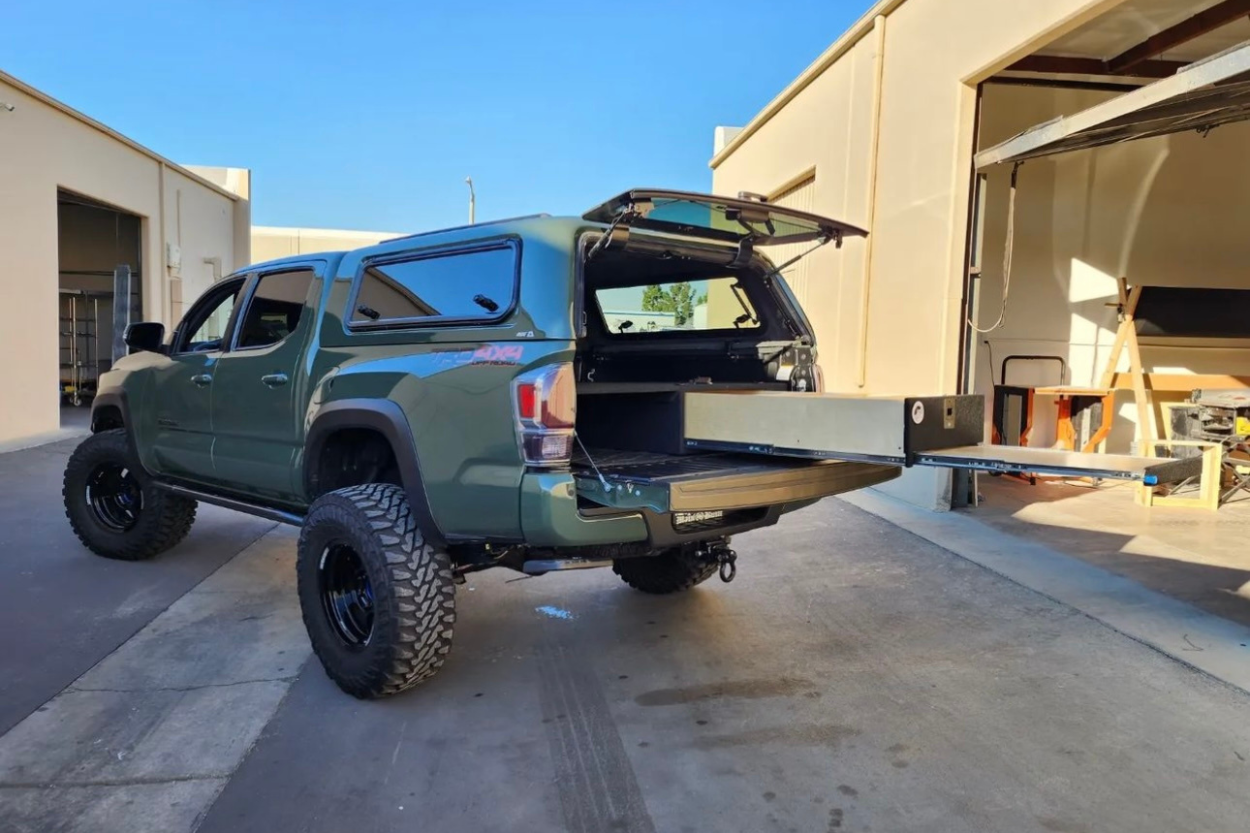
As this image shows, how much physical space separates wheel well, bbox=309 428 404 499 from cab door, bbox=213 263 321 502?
0.72ft

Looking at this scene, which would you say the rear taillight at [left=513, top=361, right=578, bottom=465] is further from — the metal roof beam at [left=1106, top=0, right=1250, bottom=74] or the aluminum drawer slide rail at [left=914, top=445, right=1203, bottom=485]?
the metal roof beam at [left=1106, top=0, right=1250, bottom=74]

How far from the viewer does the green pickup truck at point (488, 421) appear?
123 inches

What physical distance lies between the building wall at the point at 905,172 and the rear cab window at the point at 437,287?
15.8 ft

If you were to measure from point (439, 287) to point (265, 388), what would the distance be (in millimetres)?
1343

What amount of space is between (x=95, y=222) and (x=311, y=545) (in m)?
17.6

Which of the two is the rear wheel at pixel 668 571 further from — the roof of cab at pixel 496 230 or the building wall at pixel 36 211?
the building wall at pixel 36 211

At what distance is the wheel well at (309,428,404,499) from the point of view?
3961mm

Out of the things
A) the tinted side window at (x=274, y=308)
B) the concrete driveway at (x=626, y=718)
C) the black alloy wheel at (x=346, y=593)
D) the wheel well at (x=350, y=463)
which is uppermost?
the tinted side window at (x=274, y=308)

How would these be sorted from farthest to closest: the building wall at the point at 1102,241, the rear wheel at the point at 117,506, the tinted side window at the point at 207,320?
1. the building wall at the point at 1102,241
2. the rear wheel at the point at 117,506
3. the tinted side window at the point at 207,320

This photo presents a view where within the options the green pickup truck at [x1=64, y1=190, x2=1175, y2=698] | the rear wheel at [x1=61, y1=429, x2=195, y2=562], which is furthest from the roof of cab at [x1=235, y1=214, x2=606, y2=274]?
the rear wheel at [x1=61, y1=429, x2=195, y2=562]

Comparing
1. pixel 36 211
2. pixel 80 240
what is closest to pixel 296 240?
pixel 80 240

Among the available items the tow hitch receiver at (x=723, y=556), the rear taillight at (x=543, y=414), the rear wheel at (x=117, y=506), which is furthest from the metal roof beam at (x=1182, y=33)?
the rear wheel at (x=117, y=506)

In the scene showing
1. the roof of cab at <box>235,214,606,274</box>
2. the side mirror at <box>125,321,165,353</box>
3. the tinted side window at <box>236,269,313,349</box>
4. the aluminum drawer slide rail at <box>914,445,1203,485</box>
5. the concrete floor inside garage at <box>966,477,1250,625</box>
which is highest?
the roof of cab at <box>235,214,606,274</box>

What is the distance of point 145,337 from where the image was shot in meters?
5.12
